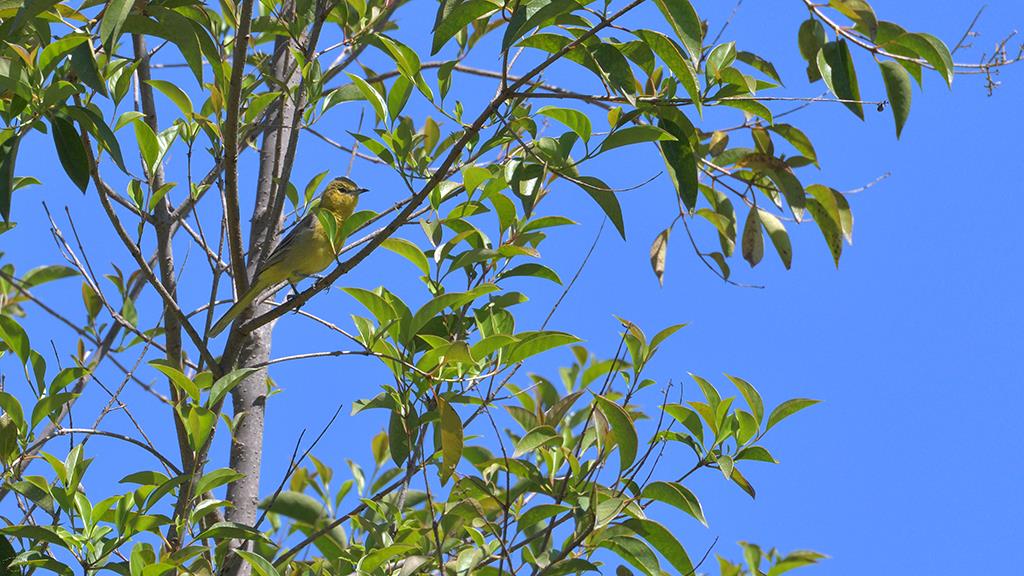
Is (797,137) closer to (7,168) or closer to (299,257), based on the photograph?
(7,168)

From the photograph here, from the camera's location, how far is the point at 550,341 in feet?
9.51

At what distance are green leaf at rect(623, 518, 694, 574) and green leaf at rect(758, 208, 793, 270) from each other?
2.82ft

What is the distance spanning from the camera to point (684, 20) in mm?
2330

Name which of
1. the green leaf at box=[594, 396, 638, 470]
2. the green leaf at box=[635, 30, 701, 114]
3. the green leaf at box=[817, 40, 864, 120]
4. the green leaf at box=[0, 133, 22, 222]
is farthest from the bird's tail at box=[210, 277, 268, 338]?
the green leaf at box=[817, 40, 864, 120]

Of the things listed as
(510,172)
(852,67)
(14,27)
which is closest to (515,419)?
(510,172)

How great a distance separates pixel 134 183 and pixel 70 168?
59 centimetres

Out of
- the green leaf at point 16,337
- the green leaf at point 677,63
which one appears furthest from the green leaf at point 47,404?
the green leaf at point 677,63

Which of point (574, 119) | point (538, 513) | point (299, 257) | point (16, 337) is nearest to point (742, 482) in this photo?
point (538, 513)

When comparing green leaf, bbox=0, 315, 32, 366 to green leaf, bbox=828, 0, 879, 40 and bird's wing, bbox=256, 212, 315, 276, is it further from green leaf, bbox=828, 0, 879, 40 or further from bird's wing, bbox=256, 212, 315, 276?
green leaf, bbox=828, 0, 879, 40

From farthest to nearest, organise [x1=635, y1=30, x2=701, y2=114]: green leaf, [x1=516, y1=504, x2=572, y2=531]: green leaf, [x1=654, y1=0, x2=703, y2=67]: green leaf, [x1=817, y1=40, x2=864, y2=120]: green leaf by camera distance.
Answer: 1. [x1=516, y1=504, x2=572, y2=531]: green leaf
2. [x1=817, y1=40, x2=864, y2=120]: green leaf
3. [x1=635, y1=30, x2=701, y2=114]: green leaf
4. [x1=654, y1=0, x2=703, y2=67]: green leaf

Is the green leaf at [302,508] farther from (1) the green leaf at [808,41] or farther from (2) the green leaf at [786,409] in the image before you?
(1) the green leaf at [808,41]

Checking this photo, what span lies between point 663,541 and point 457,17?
145cm

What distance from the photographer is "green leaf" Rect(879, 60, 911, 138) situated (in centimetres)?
257

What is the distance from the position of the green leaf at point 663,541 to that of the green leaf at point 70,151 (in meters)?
1.71
